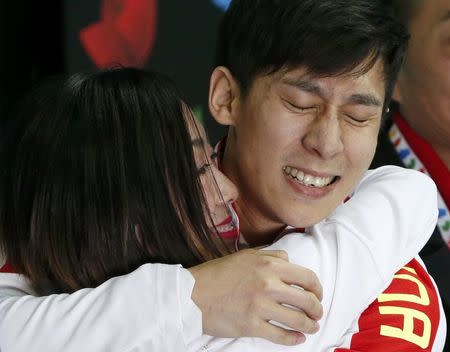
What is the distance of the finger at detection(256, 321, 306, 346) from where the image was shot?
3.42 ft

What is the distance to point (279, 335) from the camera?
105 centimetres

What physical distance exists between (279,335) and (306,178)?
34 centimetres

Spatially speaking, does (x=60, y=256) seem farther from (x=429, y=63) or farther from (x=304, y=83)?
(x=429, y=63)

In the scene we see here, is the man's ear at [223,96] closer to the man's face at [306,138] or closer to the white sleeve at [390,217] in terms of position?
the man's face at [306,138]

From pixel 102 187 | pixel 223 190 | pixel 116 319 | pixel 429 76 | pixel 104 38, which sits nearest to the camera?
pixel 116 319

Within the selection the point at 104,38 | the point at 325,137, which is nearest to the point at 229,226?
the point at 325,137

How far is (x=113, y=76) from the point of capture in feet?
3.93

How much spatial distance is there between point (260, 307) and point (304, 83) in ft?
1.29

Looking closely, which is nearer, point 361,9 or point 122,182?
point 122,182

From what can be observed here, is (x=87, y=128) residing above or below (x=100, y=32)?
above

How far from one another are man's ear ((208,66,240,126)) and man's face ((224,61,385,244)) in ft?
0.08

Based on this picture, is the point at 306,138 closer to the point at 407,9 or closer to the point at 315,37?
the point at 315,37

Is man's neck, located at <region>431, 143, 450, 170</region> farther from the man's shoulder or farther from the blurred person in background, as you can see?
the man's shoulder

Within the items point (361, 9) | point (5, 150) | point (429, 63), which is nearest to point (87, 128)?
point (5, 150)
